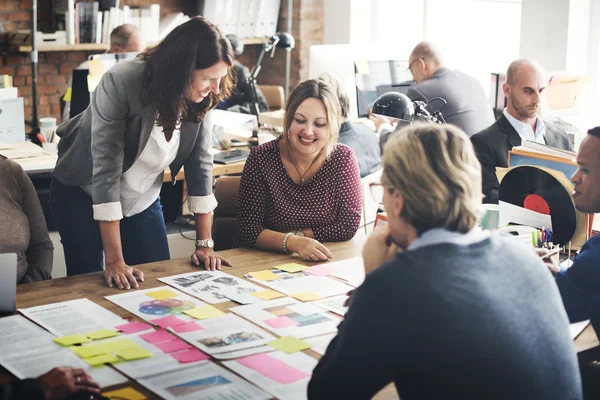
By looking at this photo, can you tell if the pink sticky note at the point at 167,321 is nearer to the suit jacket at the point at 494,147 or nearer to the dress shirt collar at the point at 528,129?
the suit jacket at the point at 494,147

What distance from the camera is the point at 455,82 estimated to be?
441 centimetres

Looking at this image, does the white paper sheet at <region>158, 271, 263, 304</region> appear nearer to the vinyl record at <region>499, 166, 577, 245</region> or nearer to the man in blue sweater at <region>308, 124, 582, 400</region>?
the man in blue sweater at <region>308, 124, 582, 400</region>

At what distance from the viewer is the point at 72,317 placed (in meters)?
1.87

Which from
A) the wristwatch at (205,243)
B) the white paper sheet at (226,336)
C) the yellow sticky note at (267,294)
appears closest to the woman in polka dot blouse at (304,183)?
the wristwatch at (205,243)

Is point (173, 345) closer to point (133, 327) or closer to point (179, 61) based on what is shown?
point (133, 327)

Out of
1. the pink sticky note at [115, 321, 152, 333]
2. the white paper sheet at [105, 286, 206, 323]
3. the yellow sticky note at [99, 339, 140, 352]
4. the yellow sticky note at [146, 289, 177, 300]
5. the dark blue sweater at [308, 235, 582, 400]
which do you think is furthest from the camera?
the yellow sticky note at [146, 289, 177, 300]

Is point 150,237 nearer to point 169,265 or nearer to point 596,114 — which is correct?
point 169,265

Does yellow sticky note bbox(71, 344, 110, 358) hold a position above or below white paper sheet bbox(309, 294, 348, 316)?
below

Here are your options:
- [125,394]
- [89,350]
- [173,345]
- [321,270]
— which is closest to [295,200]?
[321,270]

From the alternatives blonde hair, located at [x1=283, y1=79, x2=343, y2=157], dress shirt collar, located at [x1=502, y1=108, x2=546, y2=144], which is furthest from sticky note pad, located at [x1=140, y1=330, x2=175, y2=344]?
dress shirt collar, located at [x1=502, y1=108, x2=546, y2=144]

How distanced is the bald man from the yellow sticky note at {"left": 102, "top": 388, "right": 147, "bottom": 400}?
3.04m

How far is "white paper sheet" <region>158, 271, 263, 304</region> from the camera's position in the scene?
6.71ft

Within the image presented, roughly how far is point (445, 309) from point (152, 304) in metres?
0.95

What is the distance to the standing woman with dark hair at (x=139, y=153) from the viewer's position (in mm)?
2164
